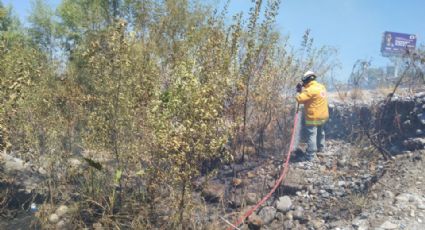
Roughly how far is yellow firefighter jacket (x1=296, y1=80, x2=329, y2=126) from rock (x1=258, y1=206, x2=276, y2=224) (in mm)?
2662

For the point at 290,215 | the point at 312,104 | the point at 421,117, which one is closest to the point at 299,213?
the point at 290,215

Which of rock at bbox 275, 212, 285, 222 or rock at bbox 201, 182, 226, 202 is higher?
rock at bbox 201, 182, 226, 202

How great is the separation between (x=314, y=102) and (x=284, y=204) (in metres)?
2.68

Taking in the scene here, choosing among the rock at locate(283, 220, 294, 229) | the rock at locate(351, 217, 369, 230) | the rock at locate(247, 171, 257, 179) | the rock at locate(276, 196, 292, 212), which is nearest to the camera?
the rock at locate(351, 217, 369, 230)

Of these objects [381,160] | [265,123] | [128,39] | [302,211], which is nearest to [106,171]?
[128,39]

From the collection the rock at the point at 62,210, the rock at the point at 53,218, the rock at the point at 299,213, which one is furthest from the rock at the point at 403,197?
the rock at the point at 53,218

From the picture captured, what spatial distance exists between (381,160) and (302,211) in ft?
9.19

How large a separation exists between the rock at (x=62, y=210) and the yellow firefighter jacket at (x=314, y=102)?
17.3 feet

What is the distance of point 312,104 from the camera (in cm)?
954

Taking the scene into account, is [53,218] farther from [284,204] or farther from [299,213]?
[299,213]

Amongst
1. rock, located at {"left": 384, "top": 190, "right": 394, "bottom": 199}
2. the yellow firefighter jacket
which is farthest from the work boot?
rock, located at {"left": 384, "top": 190, "right": 394, "bottom": 199}

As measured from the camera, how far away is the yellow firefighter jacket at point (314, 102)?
30.6 feet

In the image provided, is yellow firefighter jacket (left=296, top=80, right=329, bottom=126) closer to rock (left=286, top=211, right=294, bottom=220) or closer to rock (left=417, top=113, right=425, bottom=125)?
rock (left=417, top=113, right=425, bottom=125)

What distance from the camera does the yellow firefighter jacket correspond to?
934 centimetres
